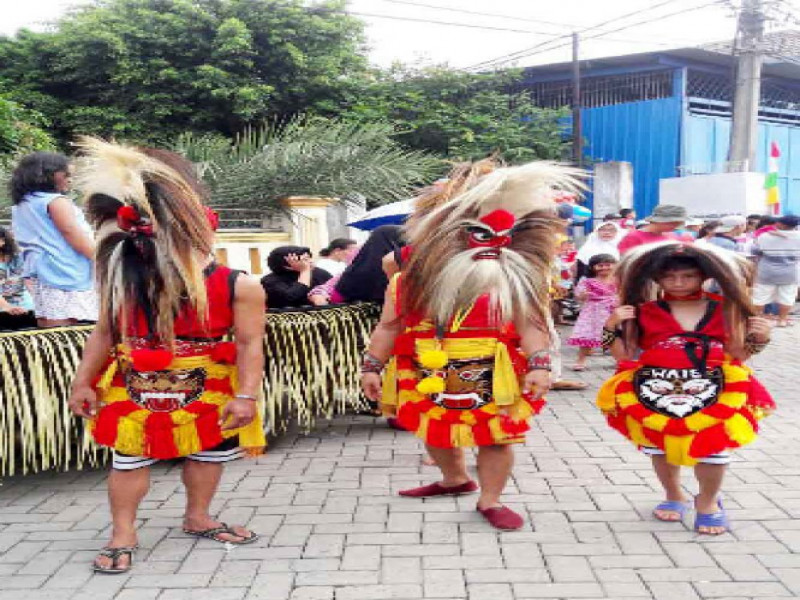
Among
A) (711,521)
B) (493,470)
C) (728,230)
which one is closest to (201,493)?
(493,470)

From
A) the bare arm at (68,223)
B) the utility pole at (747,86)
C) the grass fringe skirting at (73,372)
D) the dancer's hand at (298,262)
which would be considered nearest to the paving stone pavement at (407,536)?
the grass fringe skirting at (73,372)

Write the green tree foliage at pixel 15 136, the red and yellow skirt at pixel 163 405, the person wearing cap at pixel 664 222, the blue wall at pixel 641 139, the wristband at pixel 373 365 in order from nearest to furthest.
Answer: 1. the red and yellow skirt at pixel 163 405
2. the wristband at pixel 373 365
3. the person wearing cap at pixel 664 222
4. the green tree foliage at pixel 15 136
5. the blue wall at pixel 641 139

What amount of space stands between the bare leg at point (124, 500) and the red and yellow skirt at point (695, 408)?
2.07m

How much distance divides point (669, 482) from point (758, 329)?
81cm

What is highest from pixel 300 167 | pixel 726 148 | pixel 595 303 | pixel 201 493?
pixel 726 148

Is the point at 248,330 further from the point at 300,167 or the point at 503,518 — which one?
the point at 300,167

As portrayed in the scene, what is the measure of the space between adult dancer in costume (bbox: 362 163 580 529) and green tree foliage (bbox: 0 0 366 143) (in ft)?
42.5

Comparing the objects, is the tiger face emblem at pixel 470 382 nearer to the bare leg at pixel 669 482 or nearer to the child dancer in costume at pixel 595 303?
the bare leg at pixel 669 482

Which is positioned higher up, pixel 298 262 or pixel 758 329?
pixel 298 262

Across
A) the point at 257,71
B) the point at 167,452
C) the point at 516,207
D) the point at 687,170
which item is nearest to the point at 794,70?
the point at 687,170

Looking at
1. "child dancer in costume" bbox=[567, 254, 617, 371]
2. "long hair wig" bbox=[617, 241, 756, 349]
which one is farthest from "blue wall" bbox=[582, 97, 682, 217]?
"long hair wig" bbox=[617, 241, 756, 349]

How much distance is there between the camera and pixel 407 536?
3.37 m

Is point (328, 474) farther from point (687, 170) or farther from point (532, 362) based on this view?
point (687, 170)

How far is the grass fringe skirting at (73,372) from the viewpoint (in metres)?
3.86
